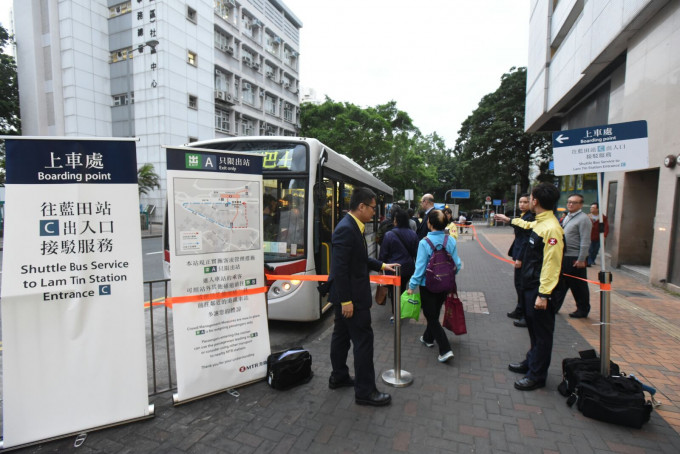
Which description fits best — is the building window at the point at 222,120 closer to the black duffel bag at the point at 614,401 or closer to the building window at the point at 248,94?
the building window at the point at 248,94

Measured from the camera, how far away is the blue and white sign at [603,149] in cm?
323

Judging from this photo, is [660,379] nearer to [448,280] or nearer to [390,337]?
[448,280]

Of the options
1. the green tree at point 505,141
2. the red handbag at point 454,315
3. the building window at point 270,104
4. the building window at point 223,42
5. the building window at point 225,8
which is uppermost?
the building window at point 225,8

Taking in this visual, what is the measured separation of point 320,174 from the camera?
4.98m

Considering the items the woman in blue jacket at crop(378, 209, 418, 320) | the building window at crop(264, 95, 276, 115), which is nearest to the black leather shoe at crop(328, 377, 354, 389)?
the woman in blue jacket at crop(378, 209, 418, 320)

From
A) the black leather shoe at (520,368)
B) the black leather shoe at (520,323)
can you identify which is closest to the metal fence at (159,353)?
the black leather shoe at (520,368)

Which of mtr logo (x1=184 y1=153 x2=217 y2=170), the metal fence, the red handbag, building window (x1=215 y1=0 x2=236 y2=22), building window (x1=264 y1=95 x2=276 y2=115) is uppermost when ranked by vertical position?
building window (x1=215 y1=0 x2=236 y2=22)

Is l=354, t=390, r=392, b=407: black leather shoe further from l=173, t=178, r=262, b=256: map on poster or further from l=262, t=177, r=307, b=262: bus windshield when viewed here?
l=262, t=177, r=307, b=262: bus windshield

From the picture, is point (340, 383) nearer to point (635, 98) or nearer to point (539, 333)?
point (539, 333)

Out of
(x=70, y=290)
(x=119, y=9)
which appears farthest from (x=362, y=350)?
(x=119, y=9)

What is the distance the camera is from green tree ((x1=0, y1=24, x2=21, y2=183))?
21078 millimetres

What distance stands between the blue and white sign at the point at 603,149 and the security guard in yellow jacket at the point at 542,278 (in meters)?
0.38

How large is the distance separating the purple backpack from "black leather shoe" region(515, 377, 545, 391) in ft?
3.66

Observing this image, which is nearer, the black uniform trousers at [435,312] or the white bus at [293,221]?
the black uniform trousers at [435,312]
